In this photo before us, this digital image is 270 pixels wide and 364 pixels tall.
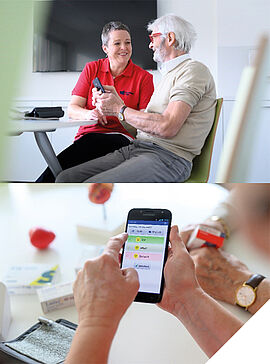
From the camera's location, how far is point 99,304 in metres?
0.53

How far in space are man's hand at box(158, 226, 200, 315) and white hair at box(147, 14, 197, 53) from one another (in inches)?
25.9

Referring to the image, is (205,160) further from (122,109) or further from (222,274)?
(222,274)

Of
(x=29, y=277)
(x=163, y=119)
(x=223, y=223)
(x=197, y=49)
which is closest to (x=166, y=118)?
(x=163, y=119)

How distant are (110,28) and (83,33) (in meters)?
0.08

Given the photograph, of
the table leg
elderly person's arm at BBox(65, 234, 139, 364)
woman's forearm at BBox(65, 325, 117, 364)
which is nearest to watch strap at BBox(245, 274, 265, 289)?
elderly person's arm at BBox(65, 234, 139, 364)

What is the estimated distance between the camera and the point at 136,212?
0.89 metres

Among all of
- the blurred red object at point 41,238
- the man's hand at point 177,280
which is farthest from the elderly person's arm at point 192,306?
the blurred red object at point 41,238

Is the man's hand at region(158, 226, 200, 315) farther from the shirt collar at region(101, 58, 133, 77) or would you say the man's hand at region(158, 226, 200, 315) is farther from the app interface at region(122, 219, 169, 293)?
the shirt collar at region(101, 58, 133, 77)

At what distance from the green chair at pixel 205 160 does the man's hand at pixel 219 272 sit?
0.32 meters

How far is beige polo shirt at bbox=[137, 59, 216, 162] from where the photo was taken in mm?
1159

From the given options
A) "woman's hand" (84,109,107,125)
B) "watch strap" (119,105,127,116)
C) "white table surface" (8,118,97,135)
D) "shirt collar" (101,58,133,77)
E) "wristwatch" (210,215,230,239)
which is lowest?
"wristwatch" (210,215,230,239)

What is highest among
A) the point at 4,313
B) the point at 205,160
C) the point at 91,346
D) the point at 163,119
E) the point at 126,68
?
the point at 126,68

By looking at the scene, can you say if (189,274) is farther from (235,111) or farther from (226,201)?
(235,111)

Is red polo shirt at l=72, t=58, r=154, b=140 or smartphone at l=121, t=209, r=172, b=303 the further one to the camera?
red polo shirt at l=72, t=58, r=154, b=140
